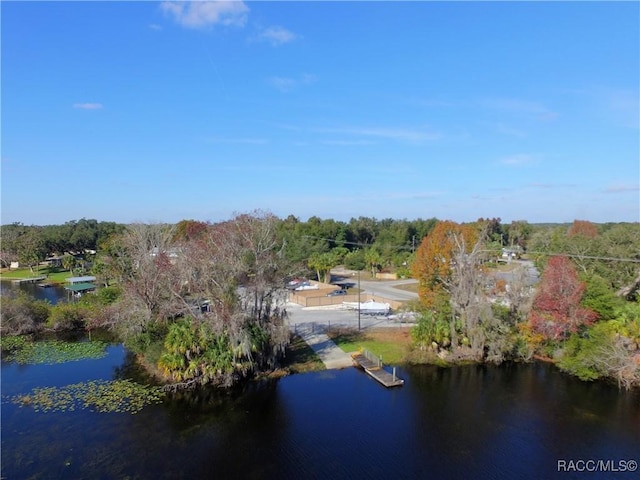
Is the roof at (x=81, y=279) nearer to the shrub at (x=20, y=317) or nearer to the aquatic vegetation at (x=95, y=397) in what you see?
the shrub at (x=20, y=317)

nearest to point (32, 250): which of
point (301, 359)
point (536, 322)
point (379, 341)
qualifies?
point (301, 359)

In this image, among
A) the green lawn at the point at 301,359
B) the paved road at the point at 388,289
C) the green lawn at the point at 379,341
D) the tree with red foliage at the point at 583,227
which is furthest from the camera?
the tree with red foliage at the point at 583,227

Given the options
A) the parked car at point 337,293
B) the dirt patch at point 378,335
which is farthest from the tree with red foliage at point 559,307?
the parked car at point 337,293

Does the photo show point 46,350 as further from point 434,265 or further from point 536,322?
point 536,322

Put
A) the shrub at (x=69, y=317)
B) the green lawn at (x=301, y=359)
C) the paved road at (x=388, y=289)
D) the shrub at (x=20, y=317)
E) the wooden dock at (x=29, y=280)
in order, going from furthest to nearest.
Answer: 1. the wooden dock at (x=29, y=280)
2. the paved road at (x=388, y=289)
3. the shrub at (x=69, y=317)
4. the shrub at (x=20, y=317)
5. the green lawn at (x=301, y=359)

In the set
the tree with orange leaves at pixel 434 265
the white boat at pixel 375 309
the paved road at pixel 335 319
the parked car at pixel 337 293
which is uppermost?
the tree with orange leaves at pixel 434 265

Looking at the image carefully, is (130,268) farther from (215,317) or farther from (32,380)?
(215,317)
